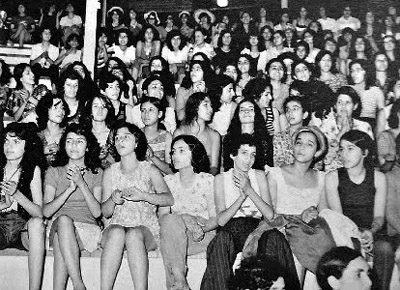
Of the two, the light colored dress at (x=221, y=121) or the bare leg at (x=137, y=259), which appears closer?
the bare leg at (x=137, y=259)

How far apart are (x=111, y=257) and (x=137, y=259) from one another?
0.10m

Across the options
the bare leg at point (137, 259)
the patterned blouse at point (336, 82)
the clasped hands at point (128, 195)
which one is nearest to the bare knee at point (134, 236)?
the bare leg at point (137, 259)

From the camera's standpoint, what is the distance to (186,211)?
236 cm

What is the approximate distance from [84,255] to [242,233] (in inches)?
25.5

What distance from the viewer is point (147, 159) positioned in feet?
8.42

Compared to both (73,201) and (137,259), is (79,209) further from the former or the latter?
(137,259)

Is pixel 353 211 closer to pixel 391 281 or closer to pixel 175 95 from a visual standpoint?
pixel 391 281

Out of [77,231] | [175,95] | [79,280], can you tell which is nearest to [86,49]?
[175,95]

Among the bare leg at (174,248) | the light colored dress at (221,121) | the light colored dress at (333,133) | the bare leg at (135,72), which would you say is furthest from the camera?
the bare leg at (135,72)

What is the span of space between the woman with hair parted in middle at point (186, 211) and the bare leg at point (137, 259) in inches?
3.1

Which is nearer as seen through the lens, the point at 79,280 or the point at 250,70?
the point at 79,280

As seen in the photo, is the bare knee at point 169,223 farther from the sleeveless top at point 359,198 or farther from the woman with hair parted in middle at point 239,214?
the sleeveless top at point 359,198

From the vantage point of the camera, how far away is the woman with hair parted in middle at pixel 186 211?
2162 millimetres

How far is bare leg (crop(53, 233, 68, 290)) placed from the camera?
2.22 metres
